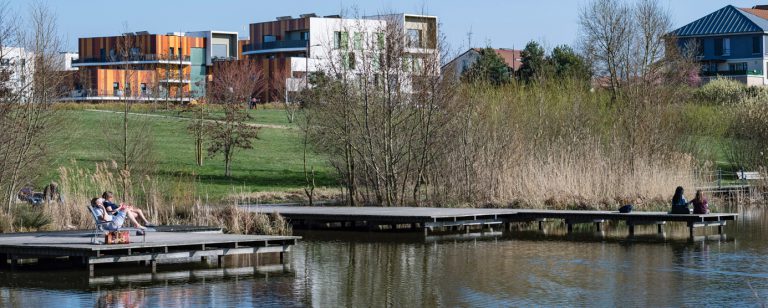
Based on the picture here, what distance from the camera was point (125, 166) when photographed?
32.2 m

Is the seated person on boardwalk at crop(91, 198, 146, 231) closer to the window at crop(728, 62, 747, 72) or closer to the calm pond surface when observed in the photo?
the calm pond surface

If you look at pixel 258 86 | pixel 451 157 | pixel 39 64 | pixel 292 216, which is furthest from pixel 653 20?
pixel 258 86

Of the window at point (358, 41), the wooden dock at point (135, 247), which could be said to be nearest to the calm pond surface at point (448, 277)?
the wooden dock at point (135, 247)

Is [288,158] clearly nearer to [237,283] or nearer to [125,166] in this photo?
[125,166]

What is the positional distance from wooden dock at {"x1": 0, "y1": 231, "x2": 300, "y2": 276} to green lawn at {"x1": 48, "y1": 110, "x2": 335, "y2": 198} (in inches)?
384

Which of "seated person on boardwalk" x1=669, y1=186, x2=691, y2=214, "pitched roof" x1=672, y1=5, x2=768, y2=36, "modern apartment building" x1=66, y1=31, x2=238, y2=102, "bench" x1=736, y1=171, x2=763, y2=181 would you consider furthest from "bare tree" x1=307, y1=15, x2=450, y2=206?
"modern apartment building" x1=66, y1=31, x2=238, y2=102

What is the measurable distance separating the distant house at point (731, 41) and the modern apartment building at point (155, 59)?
1355 inches

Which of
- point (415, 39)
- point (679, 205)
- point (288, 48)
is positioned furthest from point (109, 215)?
point (288, 48)

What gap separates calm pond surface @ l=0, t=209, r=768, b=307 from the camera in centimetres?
1642

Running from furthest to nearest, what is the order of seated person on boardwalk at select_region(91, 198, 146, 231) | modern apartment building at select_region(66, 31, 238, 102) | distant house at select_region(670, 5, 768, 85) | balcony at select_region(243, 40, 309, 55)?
1. balcony at select_region(243, 40, 309, 55)
2. modern apartment building at select_region(66, 31, 238, 102)
3. distant house at select_region(670, 5, 768, 85)
4. seated person on boardwalk at select_region(91, 198, 146, 231)

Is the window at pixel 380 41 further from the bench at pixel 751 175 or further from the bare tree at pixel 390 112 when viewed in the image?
the bench at pixel 751 175

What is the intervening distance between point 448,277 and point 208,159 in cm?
2829

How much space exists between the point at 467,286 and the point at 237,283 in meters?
3.45

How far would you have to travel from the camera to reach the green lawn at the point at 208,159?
37438 mm
